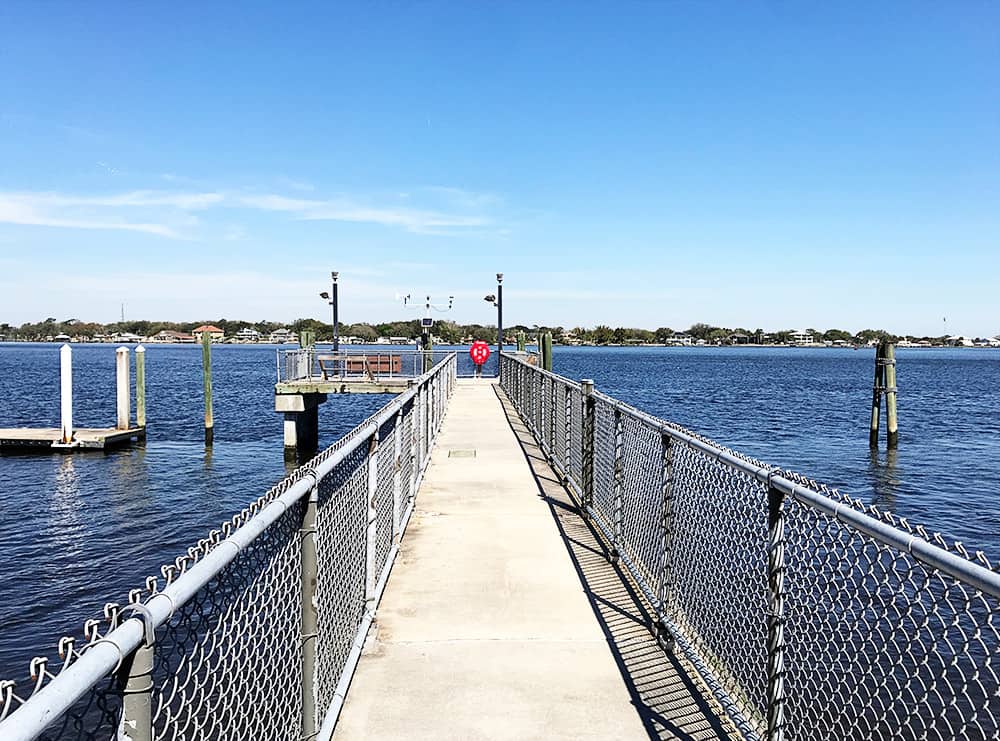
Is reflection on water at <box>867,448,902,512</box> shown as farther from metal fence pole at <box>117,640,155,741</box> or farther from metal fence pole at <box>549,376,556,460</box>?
metal fence pole at <box>117,640,155,741</box>

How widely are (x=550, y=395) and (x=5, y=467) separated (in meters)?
18.0

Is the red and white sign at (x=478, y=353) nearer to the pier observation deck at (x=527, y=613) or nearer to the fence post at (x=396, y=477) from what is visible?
the pier observation deck at (x=527, y=613)


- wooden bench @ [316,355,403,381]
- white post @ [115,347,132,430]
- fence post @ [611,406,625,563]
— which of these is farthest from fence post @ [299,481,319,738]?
white post @ [115,347,132,430]

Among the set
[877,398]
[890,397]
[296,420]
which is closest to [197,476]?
[296,420]

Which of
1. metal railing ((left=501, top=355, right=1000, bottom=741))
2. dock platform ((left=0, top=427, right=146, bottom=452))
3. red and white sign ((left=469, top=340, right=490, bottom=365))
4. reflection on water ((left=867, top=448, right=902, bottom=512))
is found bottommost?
reflection on water ((left=867, top=448, right=902, bottom=512))

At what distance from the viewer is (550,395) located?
42.4 feet

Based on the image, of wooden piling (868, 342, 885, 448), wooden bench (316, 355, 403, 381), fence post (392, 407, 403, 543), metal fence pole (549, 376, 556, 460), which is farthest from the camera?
wooden piling (868, 342, 885, 448)

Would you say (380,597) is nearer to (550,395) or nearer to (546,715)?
(546,715)

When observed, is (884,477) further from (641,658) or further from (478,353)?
(641,658)

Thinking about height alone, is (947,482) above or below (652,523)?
below

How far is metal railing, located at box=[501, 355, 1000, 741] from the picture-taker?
123 inches

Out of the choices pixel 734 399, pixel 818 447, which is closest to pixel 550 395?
pixel 818 447

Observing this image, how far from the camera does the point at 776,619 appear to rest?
3.77m

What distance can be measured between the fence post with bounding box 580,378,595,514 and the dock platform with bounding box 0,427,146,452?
21.7 m
